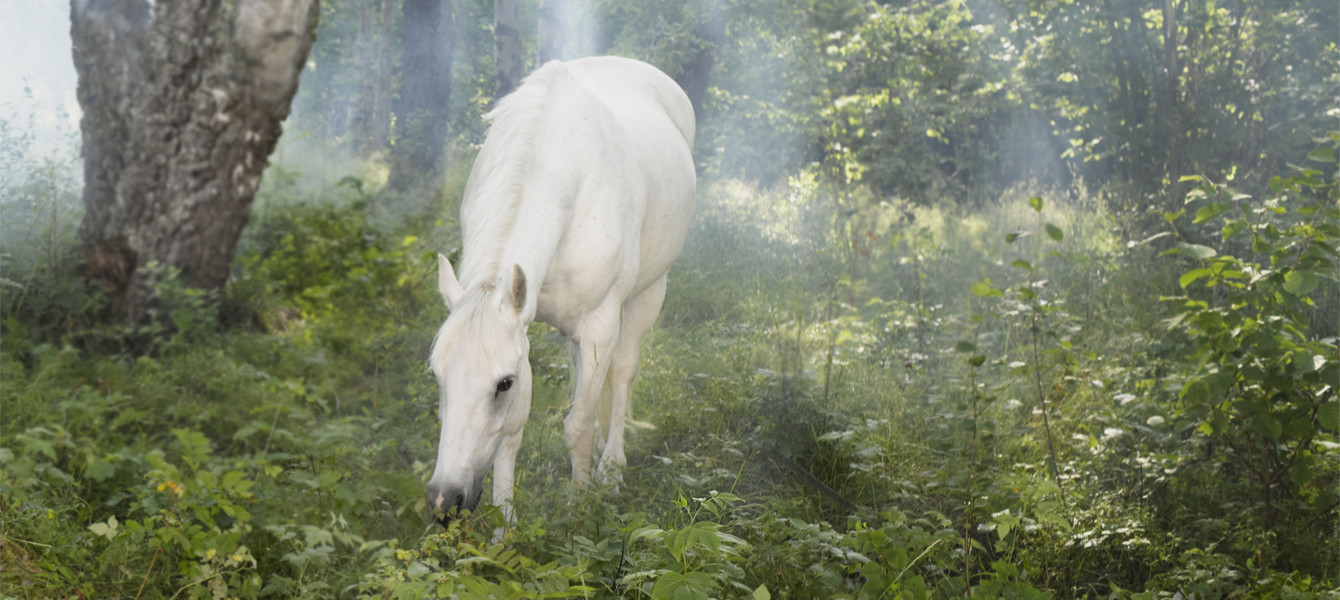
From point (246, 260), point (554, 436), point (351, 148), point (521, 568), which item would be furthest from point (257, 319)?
point (351, 148)

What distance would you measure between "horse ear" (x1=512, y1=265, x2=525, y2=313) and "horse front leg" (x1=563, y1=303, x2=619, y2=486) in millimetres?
812

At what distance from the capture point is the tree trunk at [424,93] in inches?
398

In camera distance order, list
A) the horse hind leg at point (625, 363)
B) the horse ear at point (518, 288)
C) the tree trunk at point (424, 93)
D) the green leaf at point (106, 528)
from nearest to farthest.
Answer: the green leaf at point (106, 528) → the horse ear at point (518, 288) → the horse hind leg at point (625, 363) → the tree trunk at point (424, 93)

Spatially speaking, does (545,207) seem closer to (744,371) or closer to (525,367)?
(525,367)

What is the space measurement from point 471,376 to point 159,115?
4088 mm

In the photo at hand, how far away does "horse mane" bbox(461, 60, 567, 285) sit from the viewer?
2.95 m

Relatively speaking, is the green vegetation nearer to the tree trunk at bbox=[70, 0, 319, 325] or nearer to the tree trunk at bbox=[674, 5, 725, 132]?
the tree trunk at bbox=[674, 5, 725, 132]

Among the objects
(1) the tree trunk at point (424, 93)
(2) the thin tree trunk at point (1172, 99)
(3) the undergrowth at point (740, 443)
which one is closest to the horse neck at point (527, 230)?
(3) the undergrowth at point (740, 443)

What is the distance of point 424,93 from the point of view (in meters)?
10.4

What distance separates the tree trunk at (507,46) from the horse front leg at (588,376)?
507 centimetres

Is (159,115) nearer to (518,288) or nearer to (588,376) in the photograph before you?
(588,376)

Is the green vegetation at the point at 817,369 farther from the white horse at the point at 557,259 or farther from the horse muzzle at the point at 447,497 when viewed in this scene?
the white horse at the point at 557,259

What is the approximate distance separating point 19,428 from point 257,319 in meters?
2.10

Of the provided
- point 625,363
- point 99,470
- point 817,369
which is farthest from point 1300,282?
point 99,470
